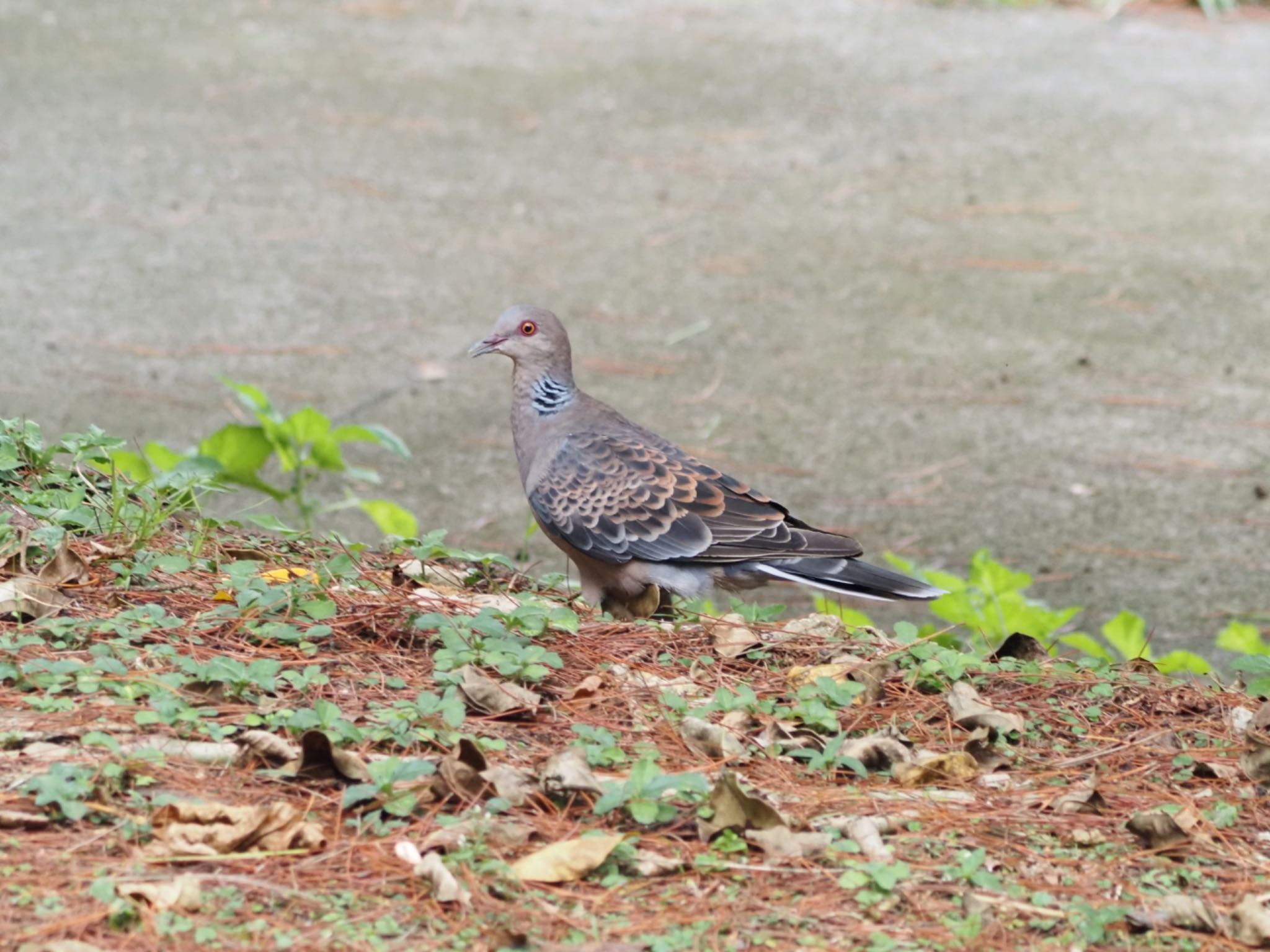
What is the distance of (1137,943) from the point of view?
7.27ft

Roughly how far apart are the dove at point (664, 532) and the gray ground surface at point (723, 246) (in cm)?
99

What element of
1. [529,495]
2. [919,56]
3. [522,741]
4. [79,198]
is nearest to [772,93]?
[919,56]

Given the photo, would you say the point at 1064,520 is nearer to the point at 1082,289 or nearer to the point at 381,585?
the point at 1082,289

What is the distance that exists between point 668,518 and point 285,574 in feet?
3.84

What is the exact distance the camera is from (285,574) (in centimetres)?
337

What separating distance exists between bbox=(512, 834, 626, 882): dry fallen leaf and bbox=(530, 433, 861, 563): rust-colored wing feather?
191 centimetres

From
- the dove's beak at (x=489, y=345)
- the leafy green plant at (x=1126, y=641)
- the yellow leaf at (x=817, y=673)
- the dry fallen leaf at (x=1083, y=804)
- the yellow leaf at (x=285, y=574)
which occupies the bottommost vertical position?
the leafy green plant at (x=1126, y=641)

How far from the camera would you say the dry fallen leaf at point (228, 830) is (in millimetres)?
2227

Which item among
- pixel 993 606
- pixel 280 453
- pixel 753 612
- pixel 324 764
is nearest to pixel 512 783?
pixel 324 764

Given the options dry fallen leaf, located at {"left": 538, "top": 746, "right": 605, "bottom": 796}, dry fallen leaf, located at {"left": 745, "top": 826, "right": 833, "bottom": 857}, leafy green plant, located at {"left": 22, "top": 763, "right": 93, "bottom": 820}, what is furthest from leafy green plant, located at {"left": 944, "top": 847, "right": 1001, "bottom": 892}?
leafy green plant, located at {"left": 22, "top": 763, "right": 93, "bottom": 820}

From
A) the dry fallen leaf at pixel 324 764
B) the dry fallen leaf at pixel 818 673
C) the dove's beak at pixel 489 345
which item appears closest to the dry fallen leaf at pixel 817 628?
the dry fallen leaf at pixel 818 673

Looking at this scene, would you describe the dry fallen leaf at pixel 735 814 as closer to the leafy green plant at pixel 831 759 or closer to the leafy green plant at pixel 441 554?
the leafy green plant at pixel 831 759

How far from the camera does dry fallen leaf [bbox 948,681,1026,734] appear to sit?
2.91 meters

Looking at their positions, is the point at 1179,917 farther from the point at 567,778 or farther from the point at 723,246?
the point at 723,246
